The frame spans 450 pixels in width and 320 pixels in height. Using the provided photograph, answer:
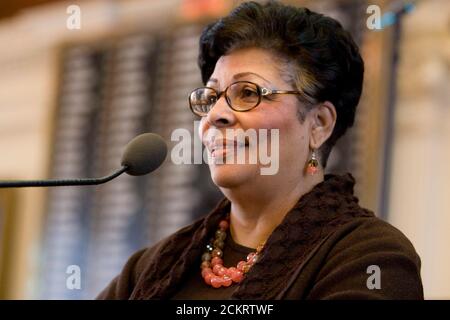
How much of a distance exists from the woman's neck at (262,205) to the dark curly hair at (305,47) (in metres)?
0.10

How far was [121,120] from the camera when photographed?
294 centimetres

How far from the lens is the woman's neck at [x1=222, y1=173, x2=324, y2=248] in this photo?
1.36 m

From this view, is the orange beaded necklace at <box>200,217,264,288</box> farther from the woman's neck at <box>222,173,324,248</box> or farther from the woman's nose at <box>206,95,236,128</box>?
the woman's nose at <box>206,95,236,128</box>

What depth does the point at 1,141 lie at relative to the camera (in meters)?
3.27

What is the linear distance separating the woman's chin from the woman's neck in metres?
0.02

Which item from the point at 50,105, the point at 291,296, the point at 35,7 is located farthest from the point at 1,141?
the point at 291,296

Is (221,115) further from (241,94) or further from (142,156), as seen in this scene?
(142,156)

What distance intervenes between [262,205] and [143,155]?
26 cm

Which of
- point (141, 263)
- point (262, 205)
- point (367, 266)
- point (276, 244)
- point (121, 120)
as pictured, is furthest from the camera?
point (121, 120)

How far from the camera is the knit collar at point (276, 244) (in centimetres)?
123

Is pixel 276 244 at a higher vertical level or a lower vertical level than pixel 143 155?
lower

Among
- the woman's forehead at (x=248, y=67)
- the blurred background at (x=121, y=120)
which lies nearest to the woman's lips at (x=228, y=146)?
the woman's forehead at (x=248, y=67)

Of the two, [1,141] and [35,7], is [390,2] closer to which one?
[35,7]

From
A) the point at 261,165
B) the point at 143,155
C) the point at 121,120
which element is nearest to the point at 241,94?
the point at 261,165
